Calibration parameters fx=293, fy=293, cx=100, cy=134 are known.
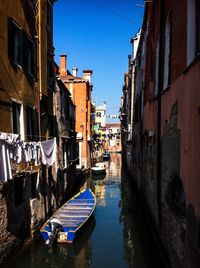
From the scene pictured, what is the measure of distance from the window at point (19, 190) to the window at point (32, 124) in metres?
1.75

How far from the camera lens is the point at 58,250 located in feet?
37.1

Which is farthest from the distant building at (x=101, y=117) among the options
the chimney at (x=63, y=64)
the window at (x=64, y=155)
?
the window at (x=64, y=155)

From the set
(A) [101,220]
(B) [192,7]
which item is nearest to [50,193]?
(A) [101,220]

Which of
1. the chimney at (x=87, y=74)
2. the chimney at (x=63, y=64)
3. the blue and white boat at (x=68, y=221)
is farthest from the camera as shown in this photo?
the chimney at (x=87, y=74)

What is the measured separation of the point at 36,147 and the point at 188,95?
633 centimetres

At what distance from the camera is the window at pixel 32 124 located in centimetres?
1158

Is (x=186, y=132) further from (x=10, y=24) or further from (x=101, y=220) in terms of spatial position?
(x=101, y=220)

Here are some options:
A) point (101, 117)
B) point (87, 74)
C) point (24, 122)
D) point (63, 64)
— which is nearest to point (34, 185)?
point (24, 122)

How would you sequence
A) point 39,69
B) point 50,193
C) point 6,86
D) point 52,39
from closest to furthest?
1. point 6,86
2. point 39,69
3. point 50,193
4. point 52,39

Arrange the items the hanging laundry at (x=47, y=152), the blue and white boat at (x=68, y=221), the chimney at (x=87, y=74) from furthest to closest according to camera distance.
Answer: the chimney at (x=87, y=74), the hanging laundry at (x=47, y=152), the blue and white boat at (x=68, y=221)

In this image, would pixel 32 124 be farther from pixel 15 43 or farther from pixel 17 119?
pixel 15 43

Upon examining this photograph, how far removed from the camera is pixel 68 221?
12.8 m

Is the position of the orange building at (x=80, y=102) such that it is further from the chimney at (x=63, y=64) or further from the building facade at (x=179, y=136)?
the building facade at (x=179, y=136)

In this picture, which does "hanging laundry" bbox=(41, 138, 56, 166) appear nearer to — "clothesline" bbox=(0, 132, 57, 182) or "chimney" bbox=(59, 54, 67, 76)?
"clothesline" bbox=(0, 132, 57, 182)
